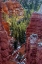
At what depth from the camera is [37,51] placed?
29.6 feet

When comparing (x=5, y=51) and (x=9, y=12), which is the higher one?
(x=5, y=51)

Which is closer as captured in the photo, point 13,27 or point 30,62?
point 30,62

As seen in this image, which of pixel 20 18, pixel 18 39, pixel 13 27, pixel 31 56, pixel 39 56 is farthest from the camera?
pixel 20 18

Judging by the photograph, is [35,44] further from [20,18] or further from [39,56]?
[20,18]

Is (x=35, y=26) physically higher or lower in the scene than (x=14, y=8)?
higher

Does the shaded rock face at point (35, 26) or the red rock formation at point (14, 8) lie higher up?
the shaded rock face at point (35, 26)

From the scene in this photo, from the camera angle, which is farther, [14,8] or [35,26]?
[14,8]

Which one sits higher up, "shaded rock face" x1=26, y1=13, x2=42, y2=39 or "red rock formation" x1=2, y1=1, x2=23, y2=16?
"shaded rock face" x1=26, y1=13, x2=42, y2=39

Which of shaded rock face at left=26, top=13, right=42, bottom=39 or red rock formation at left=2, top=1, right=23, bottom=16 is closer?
shaded rock face at left=26, top=13, right=42, bottom=39

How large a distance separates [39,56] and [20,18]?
31.5 m

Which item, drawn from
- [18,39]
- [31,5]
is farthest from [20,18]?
[18,39]

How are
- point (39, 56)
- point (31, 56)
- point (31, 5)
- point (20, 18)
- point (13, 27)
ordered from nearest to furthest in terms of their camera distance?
point (39, 56) < point (31, 56) < point (13, 27) < point (20, 18) < point (31, 5)

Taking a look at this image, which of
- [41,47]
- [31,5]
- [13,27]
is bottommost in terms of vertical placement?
[31,5]

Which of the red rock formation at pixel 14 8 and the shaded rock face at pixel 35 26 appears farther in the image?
the red rock formation at pixel 14 8
